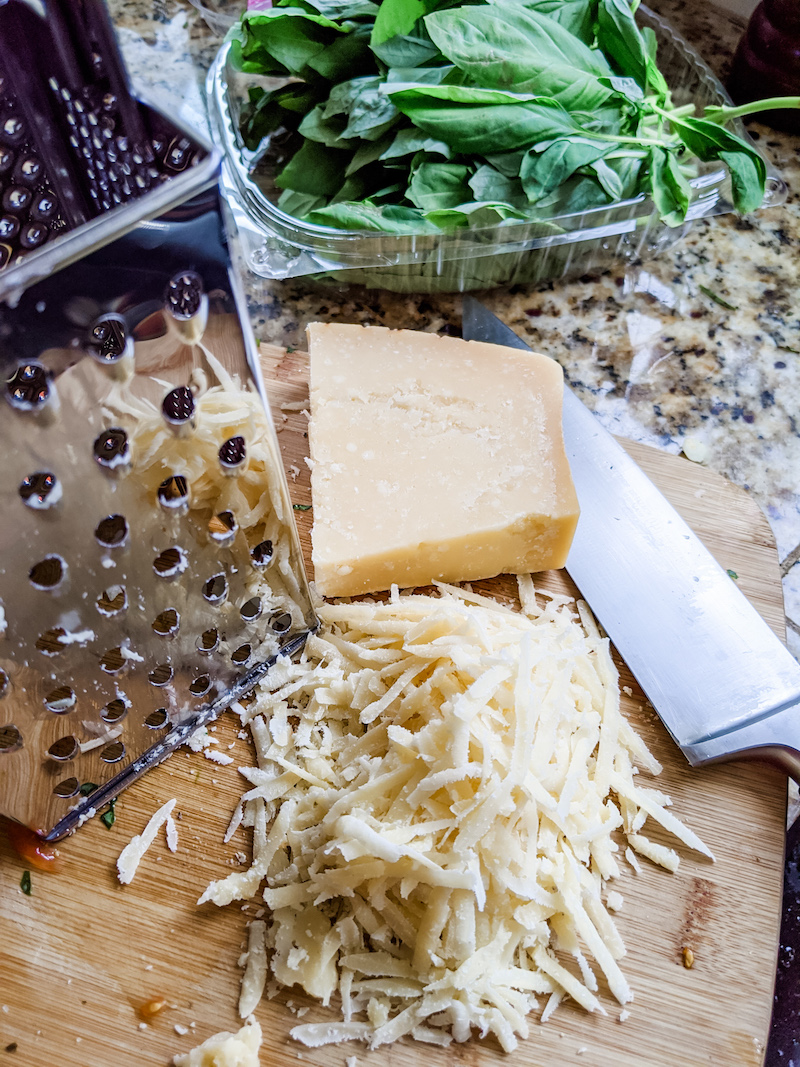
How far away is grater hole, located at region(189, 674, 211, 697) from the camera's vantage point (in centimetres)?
108

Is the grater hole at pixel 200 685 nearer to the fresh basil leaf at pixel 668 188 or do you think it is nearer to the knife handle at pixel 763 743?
the knife handle at pixel 763 743

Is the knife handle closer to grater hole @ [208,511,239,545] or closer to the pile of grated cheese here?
the pile of grated cheese

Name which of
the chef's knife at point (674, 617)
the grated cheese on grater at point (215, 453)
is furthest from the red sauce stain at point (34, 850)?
the chef's knife at point (674, 617)

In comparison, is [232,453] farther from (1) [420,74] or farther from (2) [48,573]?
(1) [420,74]

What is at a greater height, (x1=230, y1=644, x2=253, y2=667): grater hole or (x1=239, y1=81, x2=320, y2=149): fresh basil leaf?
(x1=239, y1=81, x2=320, y2=149): fresh basil leaf

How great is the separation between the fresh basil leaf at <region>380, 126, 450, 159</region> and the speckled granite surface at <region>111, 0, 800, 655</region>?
29 cm

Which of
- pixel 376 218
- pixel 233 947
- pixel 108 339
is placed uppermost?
pixel 108 339

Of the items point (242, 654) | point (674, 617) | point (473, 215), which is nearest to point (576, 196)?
point (473, 215)

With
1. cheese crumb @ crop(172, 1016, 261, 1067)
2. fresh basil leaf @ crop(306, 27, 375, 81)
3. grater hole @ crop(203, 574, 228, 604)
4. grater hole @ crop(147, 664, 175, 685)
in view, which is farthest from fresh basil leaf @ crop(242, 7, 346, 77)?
cheese crumb @ crop(172, 1016, 261, 1067)

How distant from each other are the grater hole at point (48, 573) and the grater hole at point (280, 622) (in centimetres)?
34

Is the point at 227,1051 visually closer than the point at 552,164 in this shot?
Yes

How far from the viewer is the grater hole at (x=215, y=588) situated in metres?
1.00

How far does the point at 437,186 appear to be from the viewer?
142 cm

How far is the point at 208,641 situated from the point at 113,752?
191 mm
